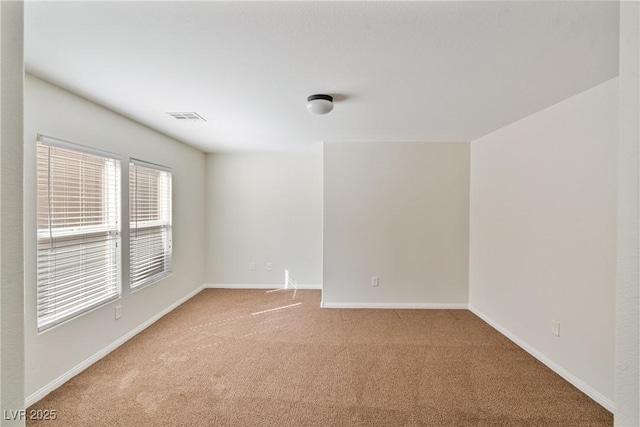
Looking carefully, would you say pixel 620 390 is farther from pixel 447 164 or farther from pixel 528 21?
pixel 447 164

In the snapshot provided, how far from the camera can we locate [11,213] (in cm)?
64

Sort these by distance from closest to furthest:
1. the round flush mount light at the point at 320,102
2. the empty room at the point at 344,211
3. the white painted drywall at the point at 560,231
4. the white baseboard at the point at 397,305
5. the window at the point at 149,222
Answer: the empty room at the point at 344,211
the white painted drywall at the point at 560,231
the round flush mount light at the point at 320,102
the window at the point at 149,222
the white baseboard at the point at 397,305

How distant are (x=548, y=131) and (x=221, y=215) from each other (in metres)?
4.70

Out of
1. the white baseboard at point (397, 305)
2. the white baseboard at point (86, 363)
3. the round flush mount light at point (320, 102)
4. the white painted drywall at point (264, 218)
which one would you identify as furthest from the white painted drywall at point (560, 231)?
the white baseboard at point (86, 363)

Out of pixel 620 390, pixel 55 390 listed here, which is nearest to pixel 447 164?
pixel 620 390

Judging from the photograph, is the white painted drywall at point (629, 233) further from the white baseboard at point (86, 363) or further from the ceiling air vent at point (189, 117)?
the white baseboard at point (86, 363)

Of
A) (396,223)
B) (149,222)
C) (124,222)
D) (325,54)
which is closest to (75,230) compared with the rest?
(124,222)

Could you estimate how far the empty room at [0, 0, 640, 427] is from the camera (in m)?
1.31

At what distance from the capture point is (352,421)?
1.87 metres

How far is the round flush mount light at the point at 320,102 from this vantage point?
224 centimetres

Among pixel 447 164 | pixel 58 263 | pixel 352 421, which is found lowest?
pixel 352 421

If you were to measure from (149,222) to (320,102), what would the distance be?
2.69 meters

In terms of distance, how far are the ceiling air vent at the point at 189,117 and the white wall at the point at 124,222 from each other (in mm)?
166

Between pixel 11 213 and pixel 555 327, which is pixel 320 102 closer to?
pixel 11 213
